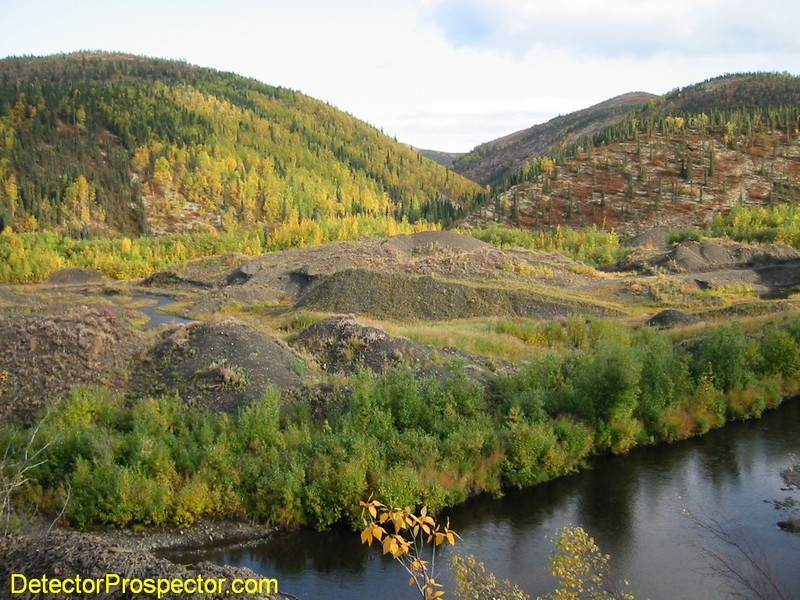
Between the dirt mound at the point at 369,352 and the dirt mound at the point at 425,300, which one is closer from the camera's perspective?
the dirt mound at the point at 369,352

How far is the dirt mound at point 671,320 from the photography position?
41.5 meters

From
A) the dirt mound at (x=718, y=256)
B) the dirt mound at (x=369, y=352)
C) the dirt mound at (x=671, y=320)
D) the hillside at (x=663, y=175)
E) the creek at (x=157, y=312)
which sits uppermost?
the hillside at (x=663, y=175)

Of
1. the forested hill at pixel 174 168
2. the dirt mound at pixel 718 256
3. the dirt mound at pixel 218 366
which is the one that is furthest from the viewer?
the forested hill at pixel 174 168

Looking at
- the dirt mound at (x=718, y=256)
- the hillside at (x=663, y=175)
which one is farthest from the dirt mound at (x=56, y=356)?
the hillside at (x=663, y=175)

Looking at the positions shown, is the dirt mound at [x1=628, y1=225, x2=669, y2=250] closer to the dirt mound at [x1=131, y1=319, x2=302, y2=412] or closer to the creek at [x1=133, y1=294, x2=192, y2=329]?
the creek at [x1=133, y1=294, x2=192, y2=329]

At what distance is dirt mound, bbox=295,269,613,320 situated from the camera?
4894 cm

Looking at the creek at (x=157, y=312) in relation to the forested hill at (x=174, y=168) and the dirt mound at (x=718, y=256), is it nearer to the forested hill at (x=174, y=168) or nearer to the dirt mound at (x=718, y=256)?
the forested hill at (x=174, y=168)

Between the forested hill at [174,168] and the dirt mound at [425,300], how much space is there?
61.3 metres

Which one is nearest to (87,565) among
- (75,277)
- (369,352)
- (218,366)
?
(218,366)

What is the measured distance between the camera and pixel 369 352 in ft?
97.1

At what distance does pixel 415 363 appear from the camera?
28.5 metres

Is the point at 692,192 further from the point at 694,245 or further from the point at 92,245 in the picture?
the point at 92,245

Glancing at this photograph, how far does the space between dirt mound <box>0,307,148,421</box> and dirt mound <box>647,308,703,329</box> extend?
2968 cm

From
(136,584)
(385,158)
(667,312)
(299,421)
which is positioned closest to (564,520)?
(299,421)
